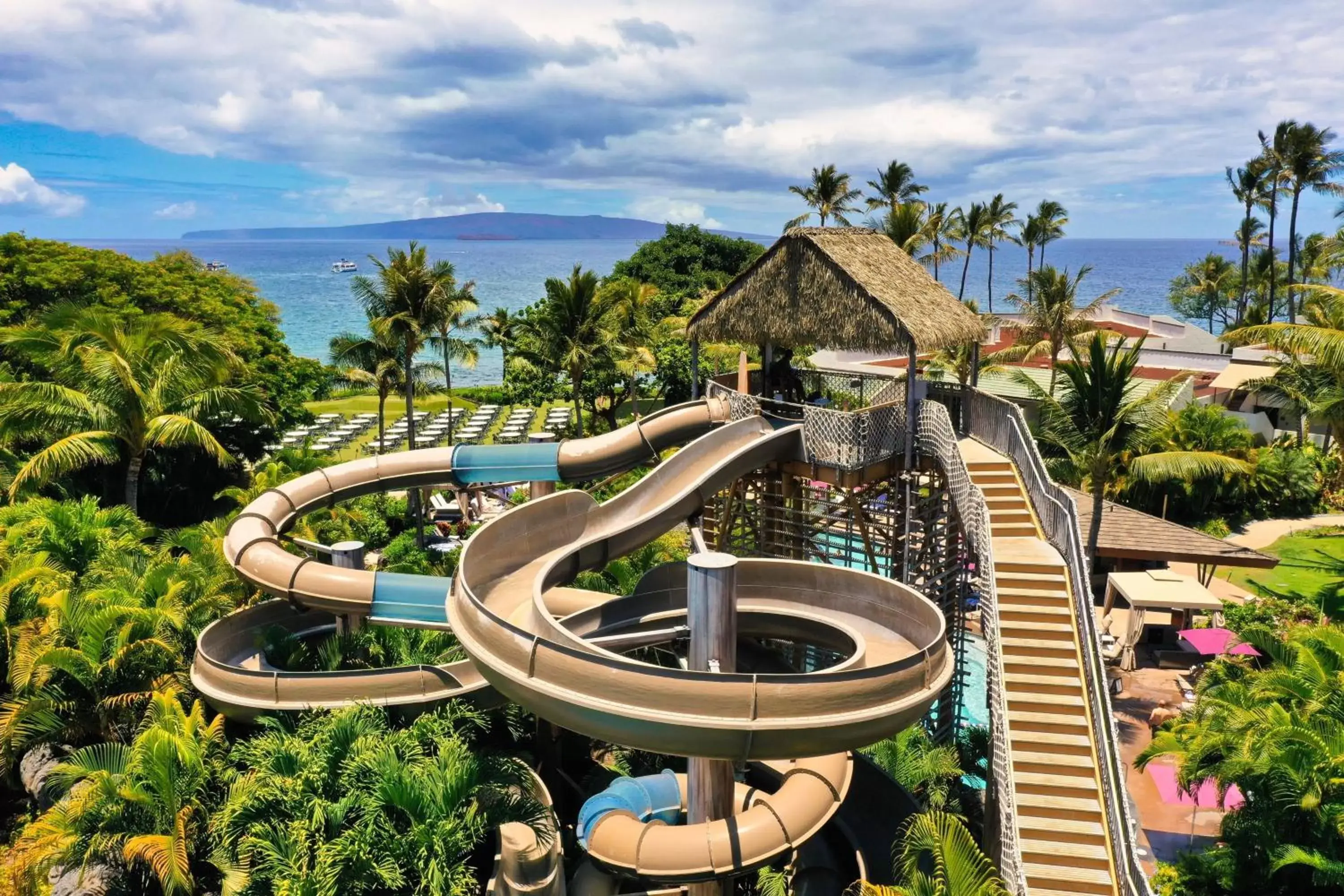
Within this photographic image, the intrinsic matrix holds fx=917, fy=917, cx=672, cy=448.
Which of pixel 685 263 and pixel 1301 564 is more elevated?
pixel 685 263

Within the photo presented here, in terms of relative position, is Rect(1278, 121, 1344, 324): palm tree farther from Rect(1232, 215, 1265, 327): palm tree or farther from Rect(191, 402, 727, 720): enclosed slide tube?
Rect(191, 402, 727, 720): enclosed slide tube

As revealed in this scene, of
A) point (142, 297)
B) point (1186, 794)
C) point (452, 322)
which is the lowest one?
point (1186, 794)

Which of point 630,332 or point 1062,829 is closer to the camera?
point 1062,829

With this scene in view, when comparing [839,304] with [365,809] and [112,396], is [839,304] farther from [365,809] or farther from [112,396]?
[112,396]

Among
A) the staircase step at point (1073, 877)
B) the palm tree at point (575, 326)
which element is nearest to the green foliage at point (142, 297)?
the palm tree at point (575, 326)

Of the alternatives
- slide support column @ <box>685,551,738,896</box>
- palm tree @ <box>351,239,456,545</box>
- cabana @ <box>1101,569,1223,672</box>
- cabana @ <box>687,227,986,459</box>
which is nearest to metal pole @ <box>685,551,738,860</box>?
slide support column @ <box>685,551,738,896</box>

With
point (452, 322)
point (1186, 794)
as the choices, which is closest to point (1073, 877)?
point (1186, 794)
